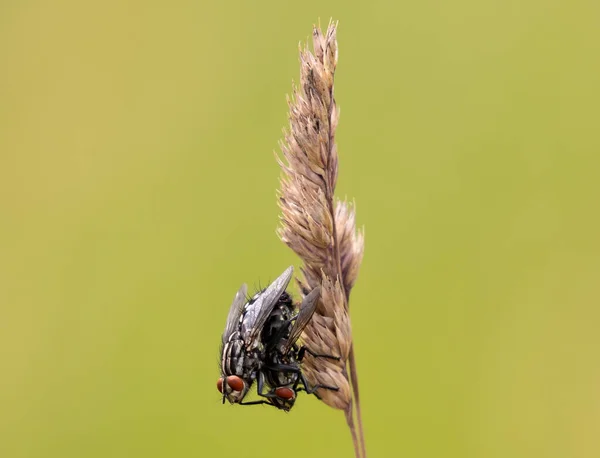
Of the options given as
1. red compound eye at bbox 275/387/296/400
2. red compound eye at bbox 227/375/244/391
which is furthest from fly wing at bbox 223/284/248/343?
red compound eye at bbox 275/387/296/400

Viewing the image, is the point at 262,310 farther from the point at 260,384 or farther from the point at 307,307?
the point at 307,307

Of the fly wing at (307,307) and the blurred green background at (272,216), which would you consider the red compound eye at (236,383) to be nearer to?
the fly wing at (307,307)

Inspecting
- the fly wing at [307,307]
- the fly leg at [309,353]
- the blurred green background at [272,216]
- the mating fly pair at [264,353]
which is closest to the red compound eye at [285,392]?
the mating fly pair at [264,353]

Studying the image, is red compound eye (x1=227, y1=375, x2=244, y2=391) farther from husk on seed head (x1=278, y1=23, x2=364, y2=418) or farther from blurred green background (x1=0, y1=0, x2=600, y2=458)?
blurred green background (x1=0, y1=0, x2=600, y2=458)

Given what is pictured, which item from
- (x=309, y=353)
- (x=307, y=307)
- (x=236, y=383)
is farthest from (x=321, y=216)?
(x=236, y=383)

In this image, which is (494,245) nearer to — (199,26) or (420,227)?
(420,227)
